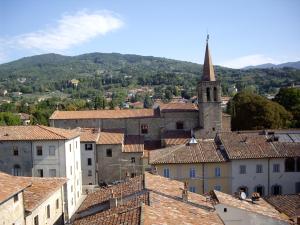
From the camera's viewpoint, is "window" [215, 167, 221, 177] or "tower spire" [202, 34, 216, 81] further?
"tower spire" [202, 34, 216, 81]

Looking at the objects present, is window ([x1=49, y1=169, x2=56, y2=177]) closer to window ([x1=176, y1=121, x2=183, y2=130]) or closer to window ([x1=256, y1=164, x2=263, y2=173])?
window ([x1=256, y1=164, x2=263, y2=173])

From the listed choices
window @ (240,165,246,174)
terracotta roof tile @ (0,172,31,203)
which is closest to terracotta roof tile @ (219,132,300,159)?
window @ (240,165,246,174)

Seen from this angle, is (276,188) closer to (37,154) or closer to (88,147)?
(37,154)

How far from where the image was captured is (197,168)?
1281 inches

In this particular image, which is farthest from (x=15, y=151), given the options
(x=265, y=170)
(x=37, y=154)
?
(x=265, y=170)

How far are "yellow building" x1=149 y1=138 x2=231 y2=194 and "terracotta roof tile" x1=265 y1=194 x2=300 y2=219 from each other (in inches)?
322

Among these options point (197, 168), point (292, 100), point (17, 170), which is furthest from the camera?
point (292, 100)

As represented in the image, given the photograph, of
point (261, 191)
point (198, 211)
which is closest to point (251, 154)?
point (261, 191)

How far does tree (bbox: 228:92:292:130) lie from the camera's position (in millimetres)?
55656

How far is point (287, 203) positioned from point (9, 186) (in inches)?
672

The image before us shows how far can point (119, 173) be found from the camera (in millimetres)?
47969

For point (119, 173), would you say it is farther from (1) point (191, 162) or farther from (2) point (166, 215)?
(2) point (166, 215)

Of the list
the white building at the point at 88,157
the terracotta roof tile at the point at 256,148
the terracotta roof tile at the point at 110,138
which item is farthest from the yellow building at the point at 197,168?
the white building at the point at 88,157

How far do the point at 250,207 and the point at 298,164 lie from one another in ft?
49.8
